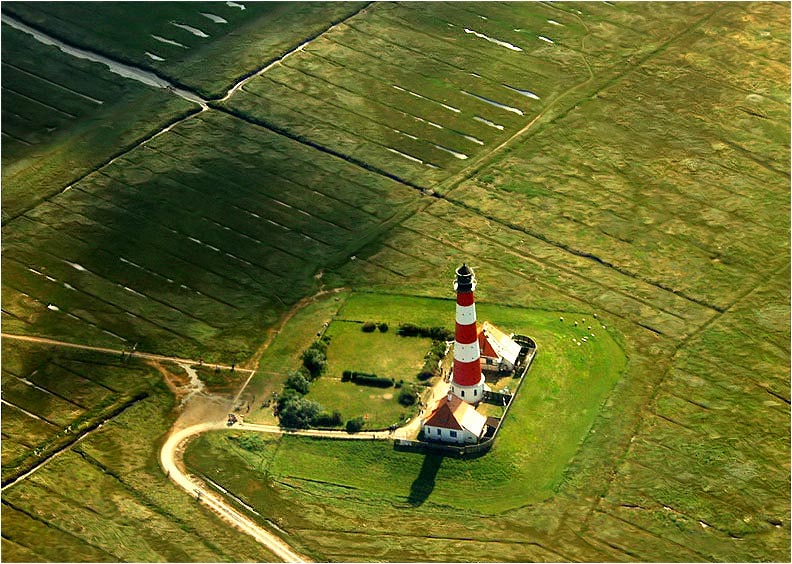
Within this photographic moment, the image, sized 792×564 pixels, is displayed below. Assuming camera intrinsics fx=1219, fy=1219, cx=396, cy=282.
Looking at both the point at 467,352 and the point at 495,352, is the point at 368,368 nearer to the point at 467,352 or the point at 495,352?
the point at 495,352

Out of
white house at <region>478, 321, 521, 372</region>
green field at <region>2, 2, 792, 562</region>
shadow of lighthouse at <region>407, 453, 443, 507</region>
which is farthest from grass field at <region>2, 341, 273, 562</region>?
white house at <region>478, 321, 521, 372</region>

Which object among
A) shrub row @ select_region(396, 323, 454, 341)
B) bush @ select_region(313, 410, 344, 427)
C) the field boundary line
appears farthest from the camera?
shrub row @ select_region(396, 323, 454, 341)

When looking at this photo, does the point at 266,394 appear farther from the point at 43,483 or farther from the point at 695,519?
the point at 695,519

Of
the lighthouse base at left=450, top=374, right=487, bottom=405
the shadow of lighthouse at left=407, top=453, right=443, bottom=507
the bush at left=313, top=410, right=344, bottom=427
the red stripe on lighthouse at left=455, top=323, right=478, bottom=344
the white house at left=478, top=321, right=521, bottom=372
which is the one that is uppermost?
the red stripe on lighthouse at left=455, top=323, right=478, bottom=344

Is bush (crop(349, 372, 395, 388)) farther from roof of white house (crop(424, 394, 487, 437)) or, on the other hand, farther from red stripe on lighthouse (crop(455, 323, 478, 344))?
red stripe on lighthouse (crop(455, 323, 478, 344))

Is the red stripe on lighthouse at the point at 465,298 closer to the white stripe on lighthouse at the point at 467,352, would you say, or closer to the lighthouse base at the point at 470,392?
the white stripe on lighthouse at the point at 467,352

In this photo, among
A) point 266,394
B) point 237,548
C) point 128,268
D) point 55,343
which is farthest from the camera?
point 128,268

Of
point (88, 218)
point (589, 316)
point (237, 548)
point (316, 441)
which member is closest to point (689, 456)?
point (589, 316)
